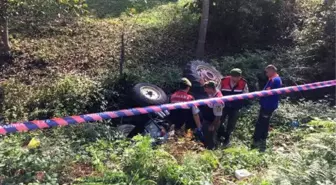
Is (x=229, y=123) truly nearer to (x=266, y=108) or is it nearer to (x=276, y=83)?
(x=266, y=108)

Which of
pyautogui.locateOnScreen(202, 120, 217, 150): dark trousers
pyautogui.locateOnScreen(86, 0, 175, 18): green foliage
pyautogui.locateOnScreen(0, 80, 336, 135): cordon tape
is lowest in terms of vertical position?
pyautogui.locateOnScreen(202, 120, 217, 150): dark trousers

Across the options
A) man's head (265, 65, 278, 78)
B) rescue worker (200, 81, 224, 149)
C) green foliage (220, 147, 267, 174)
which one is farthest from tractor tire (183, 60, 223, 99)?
green foliage (220, 147, 267, 174)

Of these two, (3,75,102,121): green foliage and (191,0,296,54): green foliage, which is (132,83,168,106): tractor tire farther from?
(191,0,296,54): green foliage

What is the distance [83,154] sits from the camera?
16.8 feet

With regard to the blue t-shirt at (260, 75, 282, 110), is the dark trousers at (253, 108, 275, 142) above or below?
below

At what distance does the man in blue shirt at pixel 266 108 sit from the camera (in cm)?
724

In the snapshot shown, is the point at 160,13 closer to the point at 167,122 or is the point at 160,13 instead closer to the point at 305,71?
the point at 305,71

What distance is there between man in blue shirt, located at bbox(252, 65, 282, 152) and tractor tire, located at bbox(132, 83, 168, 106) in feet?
6.02

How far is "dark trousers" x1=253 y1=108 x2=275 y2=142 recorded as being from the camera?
7457 millimetres

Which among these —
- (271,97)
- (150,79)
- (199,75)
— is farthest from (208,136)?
(150,79)

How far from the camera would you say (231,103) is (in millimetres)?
7402

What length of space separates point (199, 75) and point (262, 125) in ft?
6.08

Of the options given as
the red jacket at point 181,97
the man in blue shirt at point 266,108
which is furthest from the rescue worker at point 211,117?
the man in blue shirt at point 266,108

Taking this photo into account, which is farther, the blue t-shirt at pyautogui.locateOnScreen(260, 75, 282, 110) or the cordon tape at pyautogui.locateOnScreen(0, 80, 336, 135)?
the blue t-shirt at pyautogui.locateOnScreen(260, 75, 282, 110)
